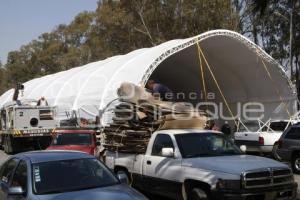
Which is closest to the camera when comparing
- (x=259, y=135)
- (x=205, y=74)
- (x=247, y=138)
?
(x=259, y=135)

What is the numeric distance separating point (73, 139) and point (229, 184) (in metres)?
9.95

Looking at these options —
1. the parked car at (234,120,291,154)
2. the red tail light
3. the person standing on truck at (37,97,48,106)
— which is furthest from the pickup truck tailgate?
the person standing on truck at (37,97,48,106)

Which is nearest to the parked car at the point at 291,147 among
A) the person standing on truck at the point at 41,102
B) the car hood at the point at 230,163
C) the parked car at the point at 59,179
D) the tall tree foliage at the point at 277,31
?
the car hood at the point at 230,163

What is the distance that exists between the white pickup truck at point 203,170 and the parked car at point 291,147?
22.0 ft

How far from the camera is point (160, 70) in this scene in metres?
33.8

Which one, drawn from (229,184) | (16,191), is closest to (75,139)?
(229,184)

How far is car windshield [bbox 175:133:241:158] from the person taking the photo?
10.4 metres

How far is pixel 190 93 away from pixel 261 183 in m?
26.4

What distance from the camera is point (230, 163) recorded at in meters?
9.42

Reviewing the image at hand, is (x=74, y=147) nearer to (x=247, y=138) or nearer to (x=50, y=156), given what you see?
(x=247, y=138)

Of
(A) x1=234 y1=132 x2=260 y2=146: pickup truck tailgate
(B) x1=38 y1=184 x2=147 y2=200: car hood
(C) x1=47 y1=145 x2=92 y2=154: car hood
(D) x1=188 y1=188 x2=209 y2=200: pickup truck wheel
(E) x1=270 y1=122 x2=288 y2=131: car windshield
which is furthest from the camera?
(E) x1=270 y1=122 x2=288 y2=131: car windshield

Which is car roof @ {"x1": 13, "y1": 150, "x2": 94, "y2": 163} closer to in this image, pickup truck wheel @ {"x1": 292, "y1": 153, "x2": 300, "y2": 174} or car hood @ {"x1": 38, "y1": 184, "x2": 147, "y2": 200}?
car hood @ {"x1": 38, "y1": 184, "x2": 147, "y2": 200}

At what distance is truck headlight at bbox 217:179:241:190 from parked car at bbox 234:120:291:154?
40.7 feet

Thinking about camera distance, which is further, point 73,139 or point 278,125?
point 278,125
